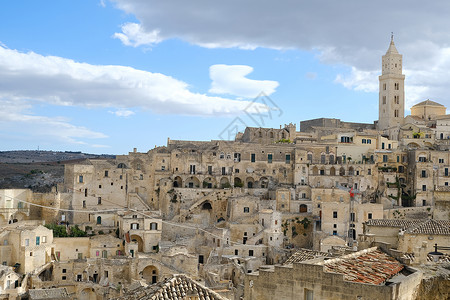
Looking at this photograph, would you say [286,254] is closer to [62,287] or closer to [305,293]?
[62,287]

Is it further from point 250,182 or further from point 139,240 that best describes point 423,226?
point 250,182

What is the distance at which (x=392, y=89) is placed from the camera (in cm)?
7688

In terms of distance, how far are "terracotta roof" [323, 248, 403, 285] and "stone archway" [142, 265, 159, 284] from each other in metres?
32.3

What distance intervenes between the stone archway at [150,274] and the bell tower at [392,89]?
4540cm

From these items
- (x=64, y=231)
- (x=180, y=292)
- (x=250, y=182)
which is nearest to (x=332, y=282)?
(x=180, y=292)

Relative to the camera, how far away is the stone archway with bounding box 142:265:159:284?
46031mm

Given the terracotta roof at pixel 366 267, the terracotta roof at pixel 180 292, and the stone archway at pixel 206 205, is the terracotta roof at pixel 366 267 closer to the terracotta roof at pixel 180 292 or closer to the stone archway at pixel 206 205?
the terracotta roof at pixel 180 292

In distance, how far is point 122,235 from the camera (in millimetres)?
51938

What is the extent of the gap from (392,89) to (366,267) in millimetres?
66953

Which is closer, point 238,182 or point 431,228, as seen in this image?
point 431,228

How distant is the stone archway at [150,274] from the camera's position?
46.0 meters

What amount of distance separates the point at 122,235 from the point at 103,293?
1019 cm

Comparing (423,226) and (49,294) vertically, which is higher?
(423,226)

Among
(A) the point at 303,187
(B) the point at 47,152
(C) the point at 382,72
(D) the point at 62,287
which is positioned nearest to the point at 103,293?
(D) the point at 62,287
